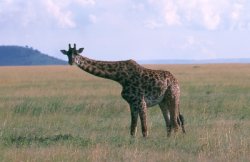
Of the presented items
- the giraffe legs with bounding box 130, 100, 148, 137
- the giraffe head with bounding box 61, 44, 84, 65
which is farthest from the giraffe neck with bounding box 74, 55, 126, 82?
the giraffe legs with bounding box 130, 100, 148, 137

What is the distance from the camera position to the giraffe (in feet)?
44.0

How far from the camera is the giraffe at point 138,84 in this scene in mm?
13414

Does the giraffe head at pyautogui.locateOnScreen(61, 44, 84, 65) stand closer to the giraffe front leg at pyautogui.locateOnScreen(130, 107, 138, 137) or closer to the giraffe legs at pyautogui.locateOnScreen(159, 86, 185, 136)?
the giraffe front leg at pyautogui.locateOnScreen(130, 107, 138, 137)

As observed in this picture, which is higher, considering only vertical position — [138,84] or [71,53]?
[71,53]

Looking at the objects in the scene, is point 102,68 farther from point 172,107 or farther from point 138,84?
point 172,107

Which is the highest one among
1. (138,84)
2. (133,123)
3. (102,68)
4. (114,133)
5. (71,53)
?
(71,53)

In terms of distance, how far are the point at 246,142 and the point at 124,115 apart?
712cm

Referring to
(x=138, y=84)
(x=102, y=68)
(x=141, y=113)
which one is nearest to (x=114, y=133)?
(x=141, y=113)

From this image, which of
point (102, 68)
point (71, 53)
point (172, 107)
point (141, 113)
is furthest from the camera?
point (172, 107)

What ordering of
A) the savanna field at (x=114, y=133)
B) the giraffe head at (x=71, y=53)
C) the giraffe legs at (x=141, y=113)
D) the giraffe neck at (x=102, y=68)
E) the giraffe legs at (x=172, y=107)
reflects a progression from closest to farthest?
the savanna field at (x=114, y=133) → the giraffe head at (x=71, y=53) → the giraffe legs at (x=141, y=113) → the giraffe neck at (x=102, y=68) → the giraffe legs at (x=172, y=107)

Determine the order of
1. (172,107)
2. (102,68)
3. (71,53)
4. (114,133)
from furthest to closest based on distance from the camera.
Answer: (114,133) → (172,107) → (102,68) → (71,53)

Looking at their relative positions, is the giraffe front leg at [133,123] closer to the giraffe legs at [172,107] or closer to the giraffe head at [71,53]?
the giraffe legs at [172,107]

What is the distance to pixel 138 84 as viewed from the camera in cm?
1347

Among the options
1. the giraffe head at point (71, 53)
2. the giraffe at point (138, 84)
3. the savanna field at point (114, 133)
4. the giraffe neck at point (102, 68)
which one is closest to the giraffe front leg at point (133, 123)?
the giraffe at point (138, 84)
